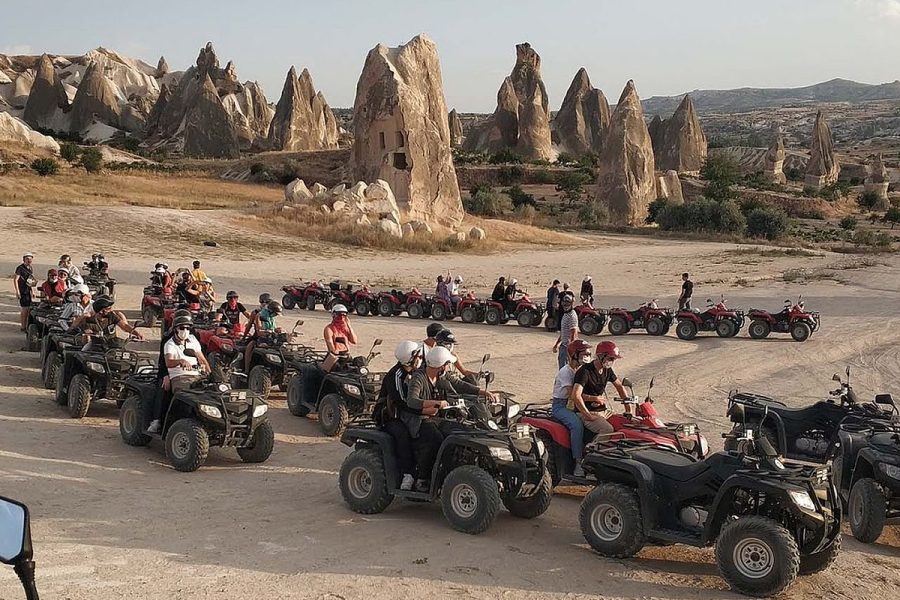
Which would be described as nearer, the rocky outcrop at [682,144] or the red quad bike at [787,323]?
the red quad bike at [787,323]

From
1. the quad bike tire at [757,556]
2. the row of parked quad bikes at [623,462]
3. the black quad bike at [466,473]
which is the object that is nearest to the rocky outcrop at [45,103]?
the row of parked quad bikes at [623,462]

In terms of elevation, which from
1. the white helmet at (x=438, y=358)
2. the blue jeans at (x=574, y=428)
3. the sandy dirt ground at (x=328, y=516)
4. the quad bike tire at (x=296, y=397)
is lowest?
the sandy dirt ground at (x=328, y=516)

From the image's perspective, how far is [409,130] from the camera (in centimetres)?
4688

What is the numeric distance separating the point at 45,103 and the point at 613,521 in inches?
3769

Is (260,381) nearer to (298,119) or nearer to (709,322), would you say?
(709,322)

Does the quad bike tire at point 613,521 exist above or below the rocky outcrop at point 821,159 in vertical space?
below

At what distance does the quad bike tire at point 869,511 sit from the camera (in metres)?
8.38

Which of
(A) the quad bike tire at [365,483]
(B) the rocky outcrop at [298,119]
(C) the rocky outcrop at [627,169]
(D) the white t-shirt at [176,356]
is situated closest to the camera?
(A) the quad bike tire at [365,483]

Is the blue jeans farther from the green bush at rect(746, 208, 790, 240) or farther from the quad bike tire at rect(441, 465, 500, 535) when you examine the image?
the green bush at rect(746, 208, 790, 240)

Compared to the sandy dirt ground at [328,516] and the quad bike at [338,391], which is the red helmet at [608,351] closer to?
the sandy dirt ground at [328,516]

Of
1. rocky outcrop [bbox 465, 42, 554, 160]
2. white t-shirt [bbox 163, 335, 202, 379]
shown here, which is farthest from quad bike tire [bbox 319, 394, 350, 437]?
rocky outcrop [bbox 465, 42, 554, 160]

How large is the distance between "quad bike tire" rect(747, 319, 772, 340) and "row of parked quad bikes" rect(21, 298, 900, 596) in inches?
445

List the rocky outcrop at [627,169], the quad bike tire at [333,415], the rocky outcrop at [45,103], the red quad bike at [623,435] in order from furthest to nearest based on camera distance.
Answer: the rocky outcrop at [45,103], the rocky outcrop at [627,169], the quad bike tire at [333,415], the red quad bike at [623,435]

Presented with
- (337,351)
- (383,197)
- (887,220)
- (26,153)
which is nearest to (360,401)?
(337,351)
